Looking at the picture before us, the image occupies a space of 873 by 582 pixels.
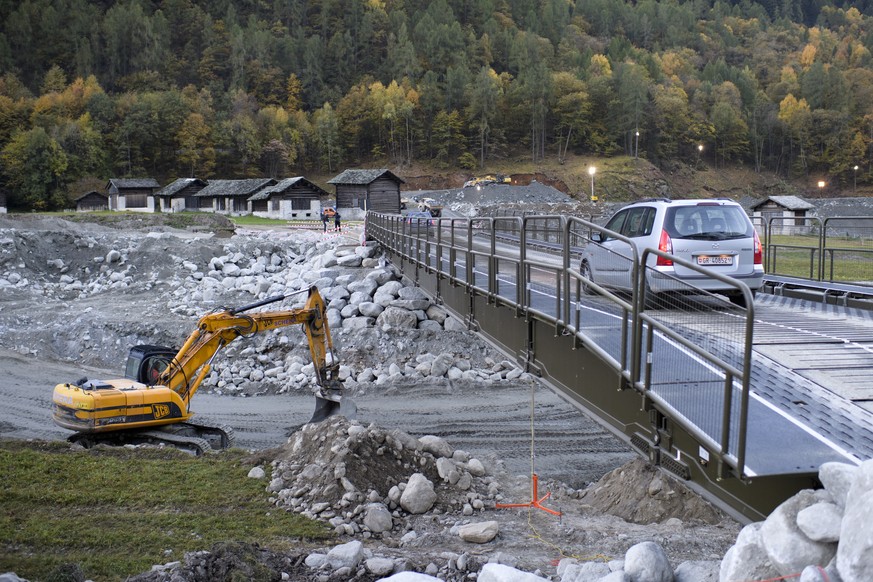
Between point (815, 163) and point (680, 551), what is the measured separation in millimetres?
153903

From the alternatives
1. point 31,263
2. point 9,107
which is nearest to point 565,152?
point 9,107

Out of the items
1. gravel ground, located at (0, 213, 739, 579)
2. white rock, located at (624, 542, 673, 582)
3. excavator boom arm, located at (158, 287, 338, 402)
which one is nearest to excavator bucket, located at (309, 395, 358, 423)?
excavator boom arm, located at (158, 287, 338, 402)

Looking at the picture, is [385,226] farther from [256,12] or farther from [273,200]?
[256,12]

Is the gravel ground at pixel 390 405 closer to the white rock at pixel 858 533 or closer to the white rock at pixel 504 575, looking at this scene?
the white rock at pixel 504 575

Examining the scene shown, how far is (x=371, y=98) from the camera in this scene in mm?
149875

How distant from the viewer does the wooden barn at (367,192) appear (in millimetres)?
73438

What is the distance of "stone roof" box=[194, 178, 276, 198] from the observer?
82.3 metres

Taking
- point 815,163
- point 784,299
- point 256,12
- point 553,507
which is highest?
point 256,12

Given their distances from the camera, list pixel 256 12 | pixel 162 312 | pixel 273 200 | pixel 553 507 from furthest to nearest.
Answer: pixel 256 12
pixel 273 200
pixel 162 312
pixel 553 507

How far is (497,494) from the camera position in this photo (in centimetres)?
1322

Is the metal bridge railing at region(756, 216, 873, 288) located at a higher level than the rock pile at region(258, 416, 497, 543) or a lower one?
higher

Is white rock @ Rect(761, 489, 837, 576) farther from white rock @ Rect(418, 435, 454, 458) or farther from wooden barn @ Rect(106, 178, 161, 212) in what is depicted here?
wooden barn @ Rect(106, 178, 161, 212)

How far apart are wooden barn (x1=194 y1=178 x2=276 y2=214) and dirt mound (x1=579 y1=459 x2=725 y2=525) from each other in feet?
235

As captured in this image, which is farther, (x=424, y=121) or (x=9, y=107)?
(x=424, y=121)
